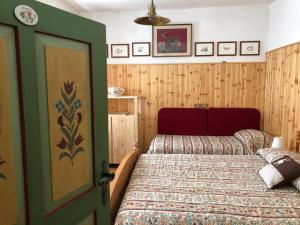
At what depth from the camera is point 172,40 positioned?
14.9 feet

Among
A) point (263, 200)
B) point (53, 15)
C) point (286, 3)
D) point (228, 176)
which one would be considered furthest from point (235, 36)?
point (53, 15)

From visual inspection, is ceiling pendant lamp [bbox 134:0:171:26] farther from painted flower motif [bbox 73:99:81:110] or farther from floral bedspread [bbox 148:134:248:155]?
floral bedspread [bbox 148:134:248:155]

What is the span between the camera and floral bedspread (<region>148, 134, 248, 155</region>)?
3.72m

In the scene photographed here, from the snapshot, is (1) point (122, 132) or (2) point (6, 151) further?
(1) point (122, 132)

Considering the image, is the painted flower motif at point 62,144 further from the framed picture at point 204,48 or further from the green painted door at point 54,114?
the framed picture at point 204,48

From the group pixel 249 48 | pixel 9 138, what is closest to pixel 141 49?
pixel 249 48

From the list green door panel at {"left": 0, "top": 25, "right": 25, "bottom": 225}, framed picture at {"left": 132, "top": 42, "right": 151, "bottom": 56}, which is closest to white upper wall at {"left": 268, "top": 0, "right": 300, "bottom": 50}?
framed picture at {"left": 132, "top": 42, "right": 151, "bottom": 56}

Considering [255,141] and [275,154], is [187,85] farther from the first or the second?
[275,154]

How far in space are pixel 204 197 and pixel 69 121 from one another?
138cm

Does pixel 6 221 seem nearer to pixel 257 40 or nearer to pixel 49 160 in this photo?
pixel 49 160

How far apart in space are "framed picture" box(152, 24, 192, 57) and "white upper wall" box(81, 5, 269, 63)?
9cm

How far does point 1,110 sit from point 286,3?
12.9ft

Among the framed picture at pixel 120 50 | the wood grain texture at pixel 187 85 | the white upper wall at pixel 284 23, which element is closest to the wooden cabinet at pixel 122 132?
the wood grain texture at pixel 187 85

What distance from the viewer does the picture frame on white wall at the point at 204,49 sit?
4.50m
